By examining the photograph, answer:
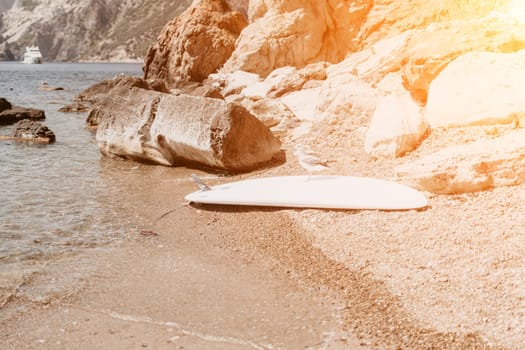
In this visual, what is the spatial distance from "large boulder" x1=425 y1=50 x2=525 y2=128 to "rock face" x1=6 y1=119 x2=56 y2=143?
1245 cm

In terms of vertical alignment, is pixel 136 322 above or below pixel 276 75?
below

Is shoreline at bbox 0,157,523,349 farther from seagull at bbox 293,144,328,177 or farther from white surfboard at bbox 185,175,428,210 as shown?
seagull at bbox 293,144,328,177

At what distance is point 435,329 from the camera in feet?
16.1

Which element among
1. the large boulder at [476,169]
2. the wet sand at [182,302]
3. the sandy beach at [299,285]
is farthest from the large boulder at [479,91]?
the wet sand at [182,302]

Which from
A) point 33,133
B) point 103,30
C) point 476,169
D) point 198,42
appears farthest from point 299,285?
point 103,30

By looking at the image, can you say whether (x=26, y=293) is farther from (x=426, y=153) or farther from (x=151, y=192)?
(x=426, y=153)

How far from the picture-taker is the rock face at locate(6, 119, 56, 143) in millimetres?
17247

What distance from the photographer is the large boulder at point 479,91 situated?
910 cm

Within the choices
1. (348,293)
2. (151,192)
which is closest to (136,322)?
(348,293)

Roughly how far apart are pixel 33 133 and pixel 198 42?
46.8ft

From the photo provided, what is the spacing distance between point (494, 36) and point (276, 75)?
11.3 m

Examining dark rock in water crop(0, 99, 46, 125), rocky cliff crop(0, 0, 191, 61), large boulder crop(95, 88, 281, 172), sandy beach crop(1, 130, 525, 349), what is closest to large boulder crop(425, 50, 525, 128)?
sandy beach crop(1, 130, 525, 349)

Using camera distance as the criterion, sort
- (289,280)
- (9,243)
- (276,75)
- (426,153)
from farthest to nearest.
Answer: (276,75) < (426,153) < (9,243) < (289,280)

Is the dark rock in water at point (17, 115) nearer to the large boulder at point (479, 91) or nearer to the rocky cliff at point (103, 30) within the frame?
the large boulder at point (479, 91)
